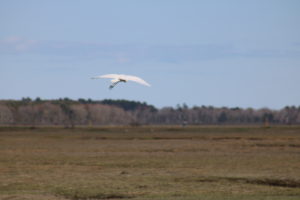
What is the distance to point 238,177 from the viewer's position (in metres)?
38.3

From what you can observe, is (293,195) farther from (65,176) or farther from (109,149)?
(109,149)

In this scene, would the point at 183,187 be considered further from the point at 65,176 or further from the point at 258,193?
the point at 65,176

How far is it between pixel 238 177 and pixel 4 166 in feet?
46.8

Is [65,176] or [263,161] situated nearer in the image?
[65,176]

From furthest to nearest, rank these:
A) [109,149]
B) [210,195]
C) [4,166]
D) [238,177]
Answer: [109,149] → [4,166] → [238,177] → [210,195]

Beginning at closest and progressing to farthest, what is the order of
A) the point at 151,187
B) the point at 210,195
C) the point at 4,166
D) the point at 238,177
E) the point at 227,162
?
the point at 210,195 → the point at 151,187 → the point at 238,177 → the point at 4,166 → the point at 227,162

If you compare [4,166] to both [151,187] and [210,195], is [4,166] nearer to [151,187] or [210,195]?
[151,187]

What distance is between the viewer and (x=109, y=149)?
6288 cm

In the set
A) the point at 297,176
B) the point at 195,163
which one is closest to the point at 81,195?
the point at 297,176

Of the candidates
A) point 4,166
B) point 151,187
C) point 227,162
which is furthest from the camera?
point 227,162

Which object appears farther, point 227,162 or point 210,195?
point 227,162

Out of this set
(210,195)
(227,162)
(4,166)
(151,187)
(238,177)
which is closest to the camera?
(210,195)

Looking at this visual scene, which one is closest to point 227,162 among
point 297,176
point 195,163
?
point 195,163

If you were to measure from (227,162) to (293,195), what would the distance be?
1539 cm
